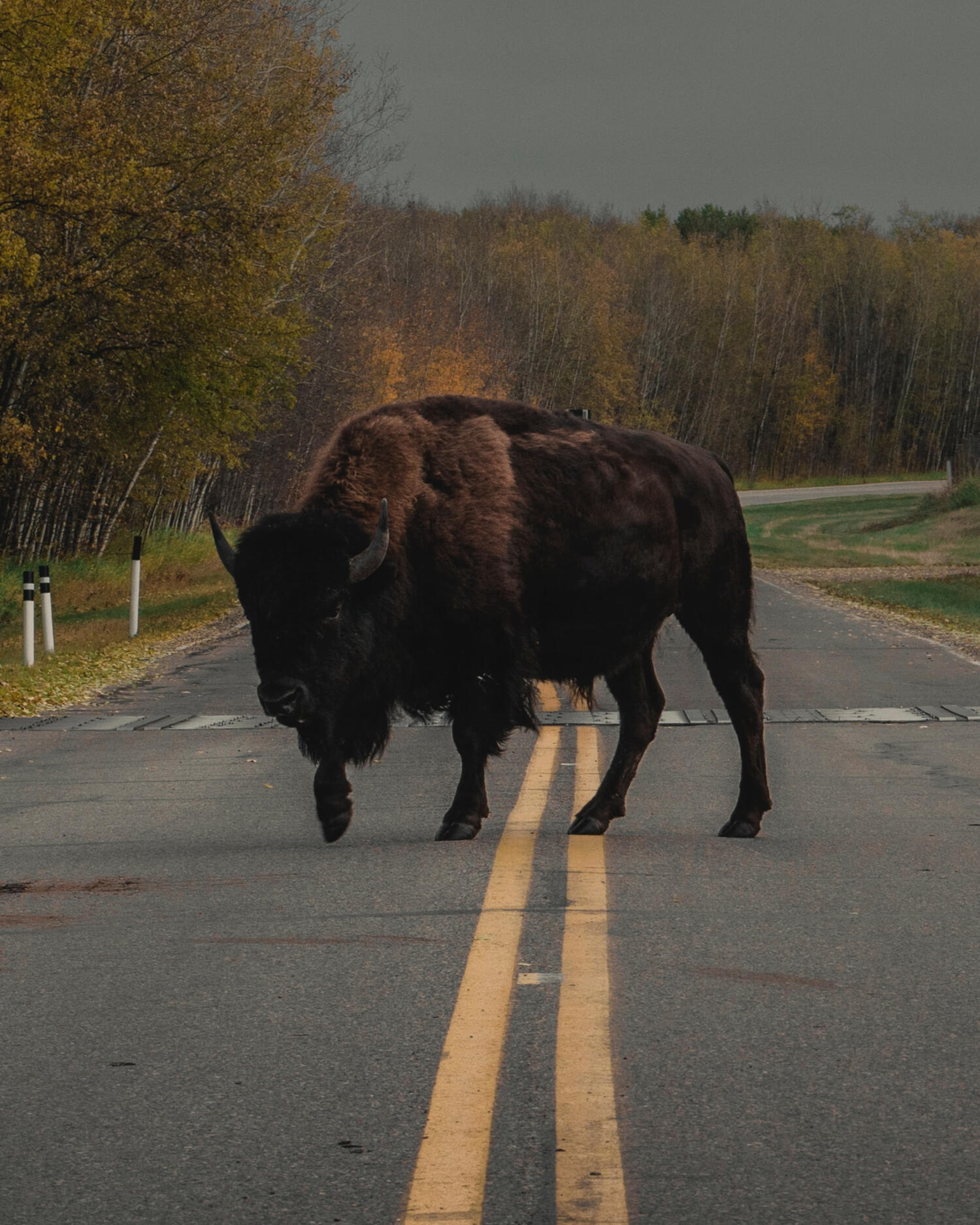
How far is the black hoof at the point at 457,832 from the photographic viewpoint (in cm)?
697

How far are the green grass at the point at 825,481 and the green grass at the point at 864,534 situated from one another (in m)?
25.5

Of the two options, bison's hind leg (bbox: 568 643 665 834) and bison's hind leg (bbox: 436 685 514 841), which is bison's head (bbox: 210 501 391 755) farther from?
bison's hind leg (bbox: 568 643 665 834)

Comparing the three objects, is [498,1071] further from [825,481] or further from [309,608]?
[825,481]

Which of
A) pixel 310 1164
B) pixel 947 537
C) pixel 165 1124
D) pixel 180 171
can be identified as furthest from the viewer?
pixel 947 537

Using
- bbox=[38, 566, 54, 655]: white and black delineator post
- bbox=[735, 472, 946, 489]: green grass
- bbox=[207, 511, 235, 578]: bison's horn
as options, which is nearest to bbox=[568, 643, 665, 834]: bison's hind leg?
bbox=[207, 511, 235, 578]: bison's horn

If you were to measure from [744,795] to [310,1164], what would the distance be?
4.28 meters

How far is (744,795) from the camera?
729cm

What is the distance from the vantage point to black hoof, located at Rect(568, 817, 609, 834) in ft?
23.4

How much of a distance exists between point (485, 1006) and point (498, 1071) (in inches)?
21.9

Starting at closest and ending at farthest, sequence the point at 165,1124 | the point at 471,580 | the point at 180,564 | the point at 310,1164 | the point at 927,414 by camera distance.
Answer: the point at 310,1164
the point at 165,1124
the point at 471,580
the point at 180,564
the point at 927,414

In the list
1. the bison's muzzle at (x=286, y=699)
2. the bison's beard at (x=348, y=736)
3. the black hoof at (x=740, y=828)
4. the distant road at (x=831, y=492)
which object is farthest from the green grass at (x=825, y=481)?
the bison's muzzle at (x=286, y=699)

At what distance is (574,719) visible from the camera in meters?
11.8

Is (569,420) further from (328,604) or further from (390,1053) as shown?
(390,1053)

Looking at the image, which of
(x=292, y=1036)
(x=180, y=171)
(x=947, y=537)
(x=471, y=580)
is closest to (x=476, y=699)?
(x=471, y=580)
